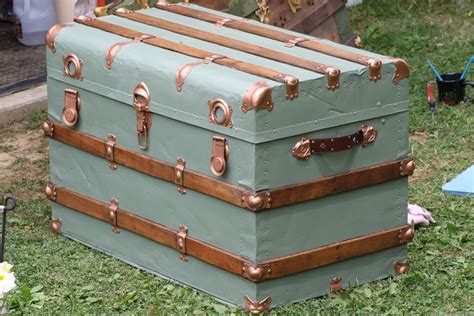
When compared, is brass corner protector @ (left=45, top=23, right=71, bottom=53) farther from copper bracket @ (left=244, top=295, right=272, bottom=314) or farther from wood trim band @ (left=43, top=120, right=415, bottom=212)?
copper bracket @ (left=244, top=295, right=272, bottom=314)

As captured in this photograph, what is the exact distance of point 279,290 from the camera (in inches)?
262

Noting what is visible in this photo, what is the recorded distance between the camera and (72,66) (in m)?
7.38

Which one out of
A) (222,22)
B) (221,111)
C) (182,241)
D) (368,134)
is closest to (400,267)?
(368,134)

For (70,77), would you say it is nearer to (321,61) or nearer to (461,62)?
(321,61)

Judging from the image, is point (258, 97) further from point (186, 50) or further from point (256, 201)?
point (186, 50)

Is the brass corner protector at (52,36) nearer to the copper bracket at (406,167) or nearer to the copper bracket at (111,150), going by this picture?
the copper bracket at (111,150)

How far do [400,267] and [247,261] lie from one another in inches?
39.0

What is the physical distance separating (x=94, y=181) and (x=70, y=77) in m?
0.58

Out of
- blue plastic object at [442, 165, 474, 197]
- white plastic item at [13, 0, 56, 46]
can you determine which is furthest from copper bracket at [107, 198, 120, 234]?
white plastic item at [13, 0, 56, 46]

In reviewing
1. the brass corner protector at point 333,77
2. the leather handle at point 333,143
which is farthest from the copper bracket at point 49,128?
the brass corner protector at point 333,77

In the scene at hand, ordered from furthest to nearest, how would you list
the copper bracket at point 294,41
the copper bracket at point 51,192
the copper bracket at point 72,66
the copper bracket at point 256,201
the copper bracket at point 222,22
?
the copper bracket at point 51,192, the copper bracket at point 222,22, the copper bracket at point 72,66, the copper bracket at point 294,41, the copper bracket at point 256,201

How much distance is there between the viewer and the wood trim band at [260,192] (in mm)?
6441

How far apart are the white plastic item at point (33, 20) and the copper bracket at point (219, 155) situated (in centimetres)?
518

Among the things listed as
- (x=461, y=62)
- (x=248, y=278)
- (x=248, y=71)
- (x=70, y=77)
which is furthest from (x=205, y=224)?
(x=461, y=62)
